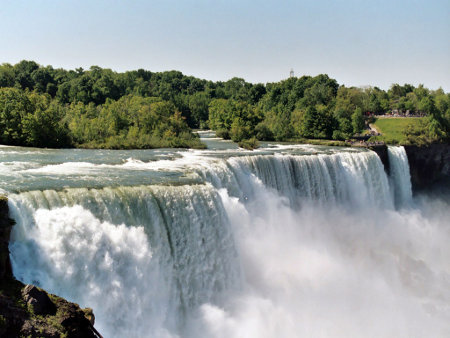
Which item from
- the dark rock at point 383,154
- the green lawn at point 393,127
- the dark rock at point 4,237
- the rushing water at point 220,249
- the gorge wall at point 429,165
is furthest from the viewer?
the green lawn at point 393,127

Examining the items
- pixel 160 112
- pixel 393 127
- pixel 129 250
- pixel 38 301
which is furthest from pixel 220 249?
pixel 393 127

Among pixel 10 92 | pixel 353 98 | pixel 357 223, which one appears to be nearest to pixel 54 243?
pixel 357 223

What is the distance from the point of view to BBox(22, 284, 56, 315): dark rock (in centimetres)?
787

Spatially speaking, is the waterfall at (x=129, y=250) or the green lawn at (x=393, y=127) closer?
the waterfall at (x=129, y=250)

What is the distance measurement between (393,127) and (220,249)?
3987cm

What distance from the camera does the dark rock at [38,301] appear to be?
310 inches

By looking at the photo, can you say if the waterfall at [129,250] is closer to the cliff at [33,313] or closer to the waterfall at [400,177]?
the cliff at [33,313]

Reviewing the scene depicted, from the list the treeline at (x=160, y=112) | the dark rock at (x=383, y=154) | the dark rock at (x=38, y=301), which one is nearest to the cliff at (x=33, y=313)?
the dark rock at (x=38, y=301)

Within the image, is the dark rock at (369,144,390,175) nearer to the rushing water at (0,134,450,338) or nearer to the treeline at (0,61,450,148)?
the rushing water at (0,134,450,338)

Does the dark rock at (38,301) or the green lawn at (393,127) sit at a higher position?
the green lawn at (393,127)

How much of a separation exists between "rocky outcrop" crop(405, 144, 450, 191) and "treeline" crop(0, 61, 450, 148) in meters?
4.71

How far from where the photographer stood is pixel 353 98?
56.4m

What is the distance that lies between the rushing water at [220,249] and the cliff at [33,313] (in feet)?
1.73

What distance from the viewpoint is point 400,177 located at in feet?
91.2
